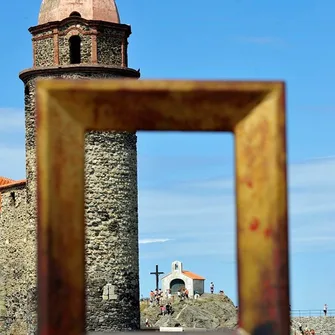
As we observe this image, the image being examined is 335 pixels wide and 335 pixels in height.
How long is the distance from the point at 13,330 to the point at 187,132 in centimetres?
2538

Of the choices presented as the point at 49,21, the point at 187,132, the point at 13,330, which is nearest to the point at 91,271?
the point at 13,330

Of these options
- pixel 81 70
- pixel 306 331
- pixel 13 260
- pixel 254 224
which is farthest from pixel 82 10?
pixel 254 224

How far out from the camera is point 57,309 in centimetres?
339

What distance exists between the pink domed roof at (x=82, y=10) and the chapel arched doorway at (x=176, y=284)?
32997mm

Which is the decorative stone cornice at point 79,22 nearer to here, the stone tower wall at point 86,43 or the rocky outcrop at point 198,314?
the stone tower wall at point 86,43

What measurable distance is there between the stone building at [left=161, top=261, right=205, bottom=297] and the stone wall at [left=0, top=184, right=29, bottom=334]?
29.5 m

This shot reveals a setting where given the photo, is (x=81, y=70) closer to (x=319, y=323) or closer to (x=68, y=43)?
(x=68, y=43)

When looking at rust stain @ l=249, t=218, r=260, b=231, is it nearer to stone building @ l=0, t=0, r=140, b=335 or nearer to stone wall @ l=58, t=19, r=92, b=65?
stone building @ l=0, t=0, r=140, b=335

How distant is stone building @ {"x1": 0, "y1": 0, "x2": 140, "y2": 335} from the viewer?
25.6 m

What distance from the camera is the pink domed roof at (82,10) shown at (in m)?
26.7

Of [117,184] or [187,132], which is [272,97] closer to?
[187,132]

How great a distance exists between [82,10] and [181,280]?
3379 cm

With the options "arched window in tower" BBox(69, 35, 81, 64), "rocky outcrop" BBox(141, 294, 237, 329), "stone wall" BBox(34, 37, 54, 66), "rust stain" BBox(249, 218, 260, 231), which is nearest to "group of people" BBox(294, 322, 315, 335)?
"rocky outcrop" BBox(141, 294, 237, 329)

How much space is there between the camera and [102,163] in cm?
2561
